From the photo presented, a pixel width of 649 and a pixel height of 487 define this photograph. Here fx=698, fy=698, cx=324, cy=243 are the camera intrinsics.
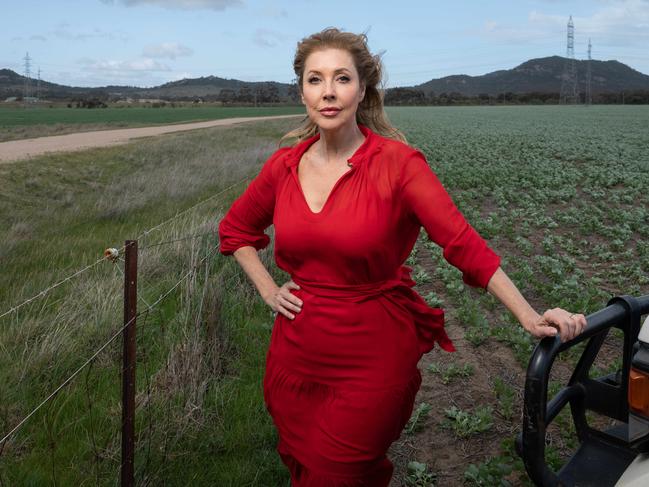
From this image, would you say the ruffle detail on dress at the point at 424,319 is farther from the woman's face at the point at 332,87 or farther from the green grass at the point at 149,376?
the green grass at the point at 149,376

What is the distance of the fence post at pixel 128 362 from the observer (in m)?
2.87

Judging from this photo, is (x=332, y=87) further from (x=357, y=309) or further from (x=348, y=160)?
(x=357, y=309)

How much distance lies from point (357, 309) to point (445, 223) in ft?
1.36

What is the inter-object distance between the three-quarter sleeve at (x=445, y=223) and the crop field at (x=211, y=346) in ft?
5.39

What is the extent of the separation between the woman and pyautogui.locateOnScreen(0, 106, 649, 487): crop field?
108cm

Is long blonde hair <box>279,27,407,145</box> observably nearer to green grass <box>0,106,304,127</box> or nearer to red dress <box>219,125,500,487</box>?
red dress <box>219,125,500,487</box>

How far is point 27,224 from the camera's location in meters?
11.0

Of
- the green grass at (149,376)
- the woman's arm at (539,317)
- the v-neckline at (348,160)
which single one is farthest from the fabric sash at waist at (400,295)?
the green grass at (149,376)

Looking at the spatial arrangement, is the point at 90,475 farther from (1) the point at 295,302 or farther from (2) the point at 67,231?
(2) the point at 67,231

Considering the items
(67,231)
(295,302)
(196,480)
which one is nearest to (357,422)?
(295,302)

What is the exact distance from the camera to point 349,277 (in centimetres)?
233

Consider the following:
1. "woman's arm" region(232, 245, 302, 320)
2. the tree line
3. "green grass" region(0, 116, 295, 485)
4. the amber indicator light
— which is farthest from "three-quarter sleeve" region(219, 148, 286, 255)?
the tree line

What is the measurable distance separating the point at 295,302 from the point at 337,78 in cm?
79

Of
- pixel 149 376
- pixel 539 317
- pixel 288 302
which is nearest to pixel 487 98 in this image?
pixel 149 376
